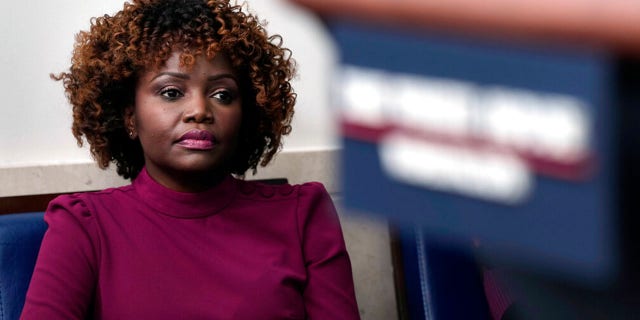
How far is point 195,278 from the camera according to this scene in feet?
4.20

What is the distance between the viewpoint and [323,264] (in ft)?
4.51

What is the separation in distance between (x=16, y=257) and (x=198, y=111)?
0.47 metres

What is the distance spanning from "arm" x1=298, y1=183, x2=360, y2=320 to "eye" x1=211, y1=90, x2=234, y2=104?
207 millimetres

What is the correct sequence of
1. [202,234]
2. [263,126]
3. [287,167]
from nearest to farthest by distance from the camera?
[202,234] → [263,126] → [287,167]

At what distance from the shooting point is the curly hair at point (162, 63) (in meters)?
1.32

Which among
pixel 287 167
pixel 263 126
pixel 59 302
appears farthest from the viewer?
pixel 287 167

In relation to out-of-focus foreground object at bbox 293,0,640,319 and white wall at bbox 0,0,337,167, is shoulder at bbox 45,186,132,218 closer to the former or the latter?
white wall at bbox 0,0,337,167

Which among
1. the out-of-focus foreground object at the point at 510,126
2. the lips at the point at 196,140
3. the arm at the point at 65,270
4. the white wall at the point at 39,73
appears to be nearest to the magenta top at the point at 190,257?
the arm at the point at 65,270

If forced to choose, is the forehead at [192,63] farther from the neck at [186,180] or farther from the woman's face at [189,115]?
the neck at [186,180]

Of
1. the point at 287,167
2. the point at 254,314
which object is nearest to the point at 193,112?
the point at 254,314

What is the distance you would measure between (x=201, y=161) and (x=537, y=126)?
104 centimetres

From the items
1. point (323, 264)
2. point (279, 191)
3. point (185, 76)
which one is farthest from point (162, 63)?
point (323, 264)

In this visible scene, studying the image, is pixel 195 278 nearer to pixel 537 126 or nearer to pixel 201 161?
pixel 201 161

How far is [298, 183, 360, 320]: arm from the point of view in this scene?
1.36m
